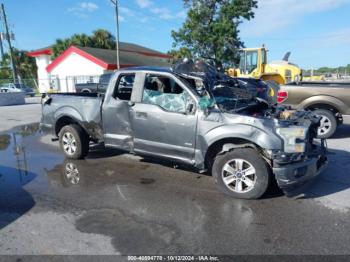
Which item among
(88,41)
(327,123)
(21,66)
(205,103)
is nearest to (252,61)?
(327,123)

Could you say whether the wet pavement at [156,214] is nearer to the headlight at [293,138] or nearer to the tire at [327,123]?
the headlight at [293,138]

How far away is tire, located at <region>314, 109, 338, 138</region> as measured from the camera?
793cm

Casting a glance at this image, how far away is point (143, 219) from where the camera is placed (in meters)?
3.82

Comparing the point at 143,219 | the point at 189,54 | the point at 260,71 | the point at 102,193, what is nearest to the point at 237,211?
the point at 143,219

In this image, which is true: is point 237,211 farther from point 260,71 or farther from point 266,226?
point 260,71

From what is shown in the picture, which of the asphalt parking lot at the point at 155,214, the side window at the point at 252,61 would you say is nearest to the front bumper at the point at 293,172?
the asphalt parking lot at the point at 155,214

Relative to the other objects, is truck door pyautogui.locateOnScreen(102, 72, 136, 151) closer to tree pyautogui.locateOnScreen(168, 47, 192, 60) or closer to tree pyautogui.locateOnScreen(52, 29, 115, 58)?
tree pyautogui.locateOnScreen(168, 47, 192, 60)

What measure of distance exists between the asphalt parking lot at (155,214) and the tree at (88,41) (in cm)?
3581

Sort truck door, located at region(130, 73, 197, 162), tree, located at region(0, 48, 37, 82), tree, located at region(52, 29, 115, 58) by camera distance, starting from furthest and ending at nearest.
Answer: tree, located at region(0, 48, 37, 82)
tree, located at region(52, 29, 115, 58)
truck door, located at region(130, 73, 197, 162)

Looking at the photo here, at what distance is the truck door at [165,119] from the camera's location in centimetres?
476

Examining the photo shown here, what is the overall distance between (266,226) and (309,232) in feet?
1.56

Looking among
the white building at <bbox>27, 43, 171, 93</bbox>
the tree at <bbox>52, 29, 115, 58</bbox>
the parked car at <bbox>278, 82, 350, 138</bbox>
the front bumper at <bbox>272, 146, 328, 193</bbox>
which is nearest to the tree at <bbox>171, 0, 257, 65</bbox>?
the white building at <bbox>27, 43, 171, 93</bbox>

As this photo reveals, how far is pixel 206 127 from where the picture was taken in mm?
4559

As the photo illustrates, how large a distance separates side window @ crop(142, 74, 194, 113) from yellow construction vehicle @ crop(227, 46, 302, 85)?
11.6 metres
